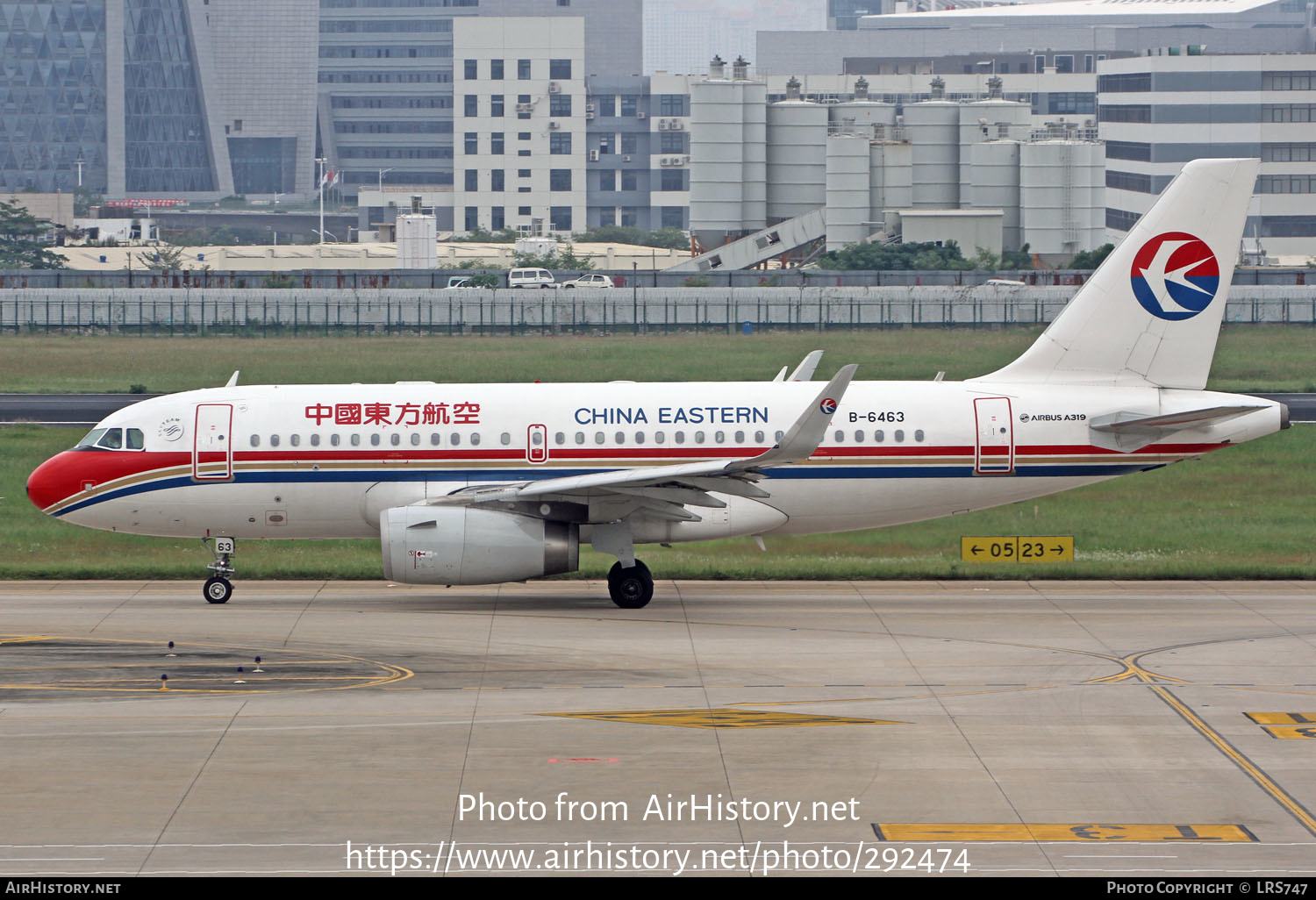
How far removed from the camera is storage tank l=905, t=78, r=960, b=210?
4702 inches

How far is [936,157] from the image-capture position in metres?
120

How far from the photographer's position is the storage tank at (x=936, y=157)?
119 m

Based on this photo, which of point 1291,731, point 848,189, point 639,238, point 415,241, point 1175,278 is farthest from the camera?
point 639,238

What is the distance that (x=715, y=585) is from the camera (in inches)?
1414

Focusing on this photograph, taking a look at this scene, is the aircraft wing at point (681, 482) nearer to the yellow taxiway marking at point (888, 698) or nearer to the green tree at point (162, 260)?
the yellow taxiway marking at point (888, 698)

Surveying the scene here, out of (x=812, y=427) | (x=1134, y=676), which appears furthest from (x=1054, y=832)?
(x=812, y=427)

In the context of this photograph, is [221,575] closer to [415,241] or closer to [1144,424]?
[1144,424]

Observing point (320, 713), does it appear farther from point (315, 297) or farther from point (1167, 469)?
point (315, 297)

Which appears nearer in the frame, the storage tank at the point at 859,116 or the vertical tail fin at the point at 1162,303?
the vertical tail fin at the point at 1162,303

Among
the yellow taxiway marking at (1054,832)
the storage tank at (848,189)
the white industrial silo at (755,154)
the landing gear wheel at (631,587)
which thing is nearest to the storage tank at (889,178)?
the storage tank at (848,189)

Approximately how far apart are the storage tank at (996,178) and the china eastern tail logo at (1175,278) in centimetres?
8518

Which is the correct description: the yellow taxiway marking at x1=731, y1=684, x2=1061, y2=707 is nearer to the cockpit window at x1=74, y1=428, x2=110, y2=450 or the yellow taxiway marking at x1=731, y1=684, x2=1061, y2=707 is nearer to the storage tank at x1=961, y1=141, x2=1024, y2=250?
the cockpit window at x1=74, y1=428, x2=110, y2=450

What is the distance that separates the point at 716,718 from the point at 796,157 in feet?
353

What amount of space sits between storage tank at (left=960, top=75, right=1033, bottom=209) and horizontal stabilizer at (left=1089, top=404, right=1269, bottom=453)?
88.3 m
